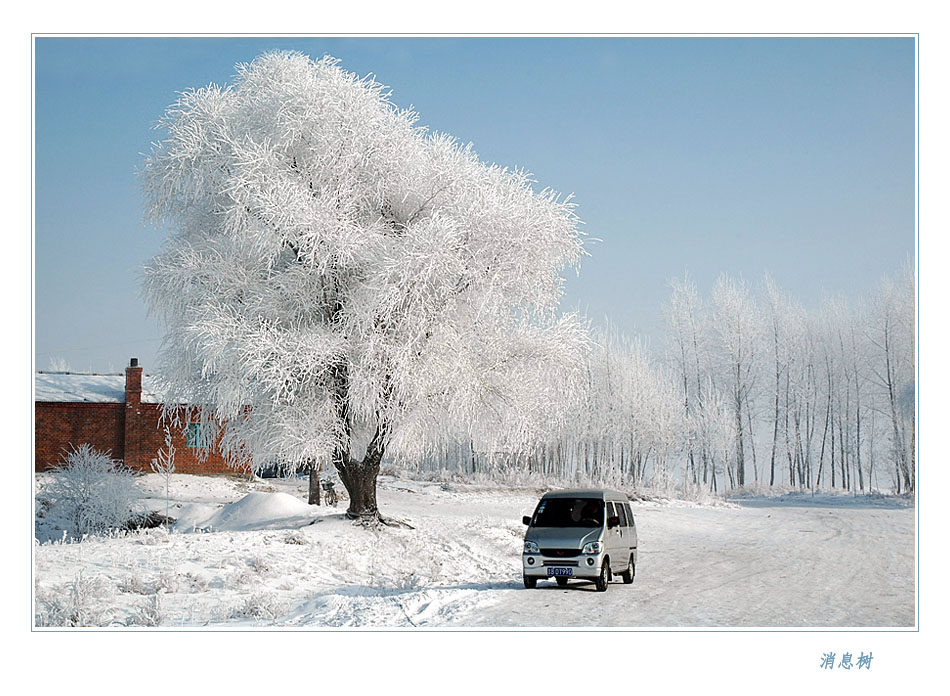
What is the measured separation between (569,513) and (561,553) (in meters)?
0.99

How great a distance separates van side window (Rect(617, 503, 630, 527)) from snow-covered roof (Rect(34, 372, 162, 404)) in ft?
92.6

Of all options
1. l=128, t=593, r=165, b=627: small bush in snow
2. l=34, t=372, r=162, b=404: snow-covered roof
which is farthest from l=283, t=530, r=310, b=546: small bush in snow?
l=34, t=372, r=162, b=404: snow-covered roof

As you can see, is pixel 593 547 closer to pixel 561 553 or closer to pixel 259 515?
pixel 561 553

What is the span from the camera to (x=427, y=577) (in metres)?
17.1

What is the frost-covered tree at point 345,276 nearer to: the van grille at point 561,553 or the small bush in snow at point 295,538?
the small bush in snow at point 295,538

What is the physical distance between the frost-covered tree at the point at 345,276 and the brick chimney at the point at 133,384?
20960 mm

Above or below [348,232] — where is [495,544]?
below

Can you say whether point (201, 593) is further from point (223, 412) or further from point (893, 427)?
point (893, 427)

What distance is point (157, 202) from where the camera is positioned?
20.2m

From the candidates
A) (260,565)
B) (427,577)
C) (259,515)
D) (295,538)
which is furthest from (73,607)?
(259,515)

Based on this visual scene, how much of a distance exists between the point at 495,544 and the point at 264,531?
5567 mm

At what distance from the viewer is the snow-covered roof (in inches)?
1561

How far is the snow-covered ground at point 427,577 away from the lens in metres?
12.1
